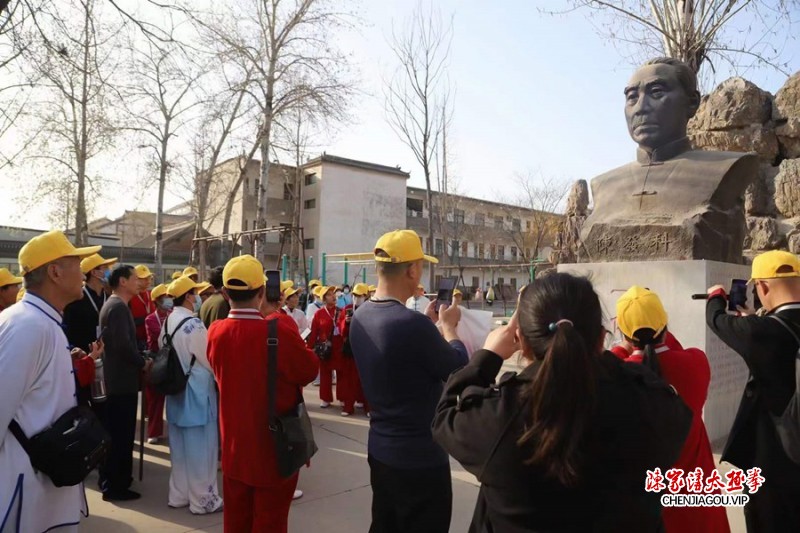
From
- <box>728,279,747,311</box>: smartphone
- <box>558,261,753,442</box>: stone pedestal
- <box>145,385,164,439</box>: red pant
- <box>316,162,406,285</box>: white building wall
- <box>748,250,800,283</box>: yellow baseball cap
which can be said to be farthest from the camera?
<box>316,162,406,285</box>: white building wall

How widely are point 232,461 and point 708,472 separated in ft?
7.32

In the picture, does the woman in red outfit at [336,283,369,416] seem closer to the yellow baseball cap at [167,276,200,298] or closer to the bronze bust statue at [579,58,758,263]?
the yellow baseball cap at [167,276,200,298]


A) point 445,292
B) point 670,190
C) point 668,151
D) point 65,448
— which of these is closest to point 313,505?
point 65,448

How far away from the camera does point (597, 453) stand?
137cm

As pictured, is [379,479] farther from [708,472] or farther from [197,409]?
[197,409]

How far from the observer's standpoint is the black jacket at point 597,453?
1.38 meters

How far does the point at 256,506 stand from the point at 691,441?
2074 mm

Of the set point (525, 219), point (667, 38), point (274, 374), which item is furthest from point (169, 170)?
point (525, 219)

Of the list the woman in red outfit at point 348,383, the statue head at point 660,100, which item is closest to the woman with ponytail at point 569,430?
the statue head at point 660,100

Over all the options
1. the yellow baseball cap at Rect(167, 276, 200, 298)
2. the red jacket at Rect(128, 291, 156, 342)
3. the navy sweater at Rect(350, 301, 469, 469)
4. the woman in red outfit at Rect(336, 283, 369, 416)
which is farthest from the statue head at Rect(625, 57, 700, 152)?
the red jacket at Rect(128, 291, 156, 342)

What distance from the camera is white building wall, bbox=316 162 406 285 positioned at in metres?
37.5

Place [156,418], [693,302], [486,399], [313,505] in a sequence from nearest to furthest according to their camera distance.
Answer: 1. [486,399]
2. [313,505]
3. [693,302]
4. [156,418]

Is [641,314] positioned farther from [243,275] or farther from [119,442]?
[119,442]

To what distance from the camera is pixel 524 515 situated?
1440mm
